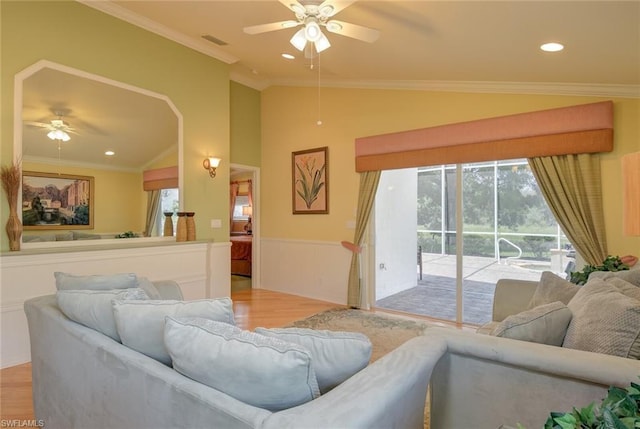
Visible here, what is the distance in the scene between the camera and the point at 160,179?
437 cm

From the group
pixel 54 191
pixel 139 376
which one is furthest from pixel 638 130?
pixel 54 191

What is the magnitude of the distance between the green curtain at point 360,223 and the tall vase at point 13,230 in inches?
144

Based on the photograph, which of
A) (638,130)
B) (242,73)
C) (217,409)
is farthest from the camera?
(242,73)

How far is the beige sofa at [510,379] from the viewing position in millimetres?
1231

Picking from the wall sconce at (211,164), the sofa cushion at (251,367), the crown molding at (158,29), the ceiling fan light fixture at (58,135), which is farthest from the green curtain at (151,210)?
the sofa cushion at (251,367)

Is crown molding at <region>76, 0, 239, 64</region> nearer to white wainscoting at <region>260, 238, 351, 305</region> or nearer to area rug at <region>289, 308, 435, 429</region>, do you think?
white wainscoting at <region>260, 238, 351, 305</region>

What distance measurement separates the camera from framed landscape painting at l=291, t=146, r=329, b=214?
5230mm

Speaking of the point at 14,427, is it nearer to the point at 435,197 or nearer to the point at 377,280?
the point at 377,280

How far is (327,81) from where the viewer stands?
5.07 metres

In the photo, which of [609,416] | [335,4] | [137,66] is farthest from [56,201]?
[609,416]

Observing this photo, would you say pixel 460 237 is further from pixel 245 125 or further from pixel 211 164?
pixel 245 125

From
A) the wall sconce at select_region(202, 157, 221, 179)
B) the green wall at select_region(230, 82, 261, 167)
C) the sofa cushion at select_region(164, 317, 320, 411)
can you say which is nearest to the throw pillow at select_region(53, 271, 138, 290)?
the sofa cushion at select_region(164, 317, 320, 411)

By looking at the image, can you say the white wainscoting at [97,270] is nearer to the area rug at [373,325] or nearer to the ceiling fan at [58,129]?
the ceiling fan at [58,129]

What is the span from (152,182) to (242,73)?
2.46m
